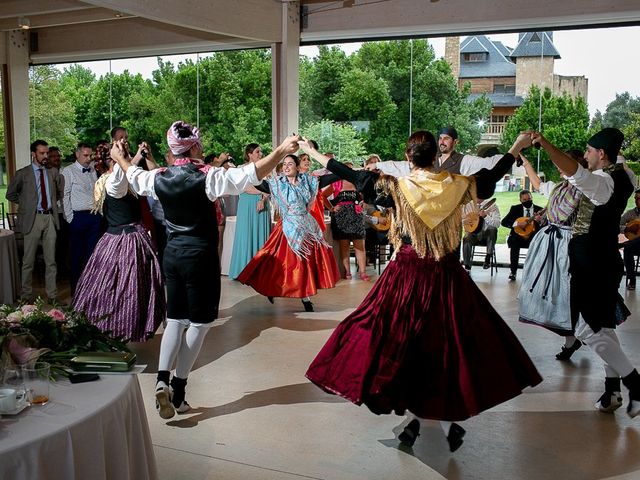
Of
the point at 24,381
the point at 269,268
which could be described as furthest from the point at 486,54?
the point at 24,381

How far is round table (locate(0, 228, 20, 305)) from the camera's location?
6.54 m

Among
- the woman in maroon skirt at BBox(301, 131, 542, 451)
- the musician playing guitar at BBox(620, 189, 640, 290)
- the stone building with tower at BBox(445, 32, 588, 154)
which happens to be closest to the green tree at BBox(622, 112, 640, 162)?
the stone building with tower at BBox(445, 32, 588, 154)

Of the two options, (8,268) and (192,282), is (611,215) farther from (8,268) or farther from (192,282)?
(8,268)

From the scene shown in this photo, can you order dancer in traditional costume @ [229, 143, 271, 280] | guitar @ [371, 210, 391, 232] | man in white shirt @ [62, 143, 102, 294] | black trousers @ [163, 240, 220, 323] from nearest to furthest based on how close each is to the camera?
Result: black trousers @ [163, 240, 220, 323] → man in white shirt @ [62, 143, 102, 294] → dancer in traditional costume @ [229, 143, 271, 280] → guitar @ [371, 210, 391, 232]

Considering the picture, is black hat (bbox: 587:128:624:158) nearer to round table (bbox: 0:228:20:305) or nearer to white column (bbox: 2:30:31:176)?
round table (bbox: 0:228:20:305)

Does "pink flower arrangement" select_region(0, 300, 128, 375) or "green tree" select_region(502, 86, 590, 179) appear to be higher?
"green tree" select_region(502, 86, 590, 179)

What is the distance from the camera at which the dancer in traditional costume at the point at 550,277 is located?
211 inches

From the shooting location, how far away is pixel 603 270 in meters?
4.34

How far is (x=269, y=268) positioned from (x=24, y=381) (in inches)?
176

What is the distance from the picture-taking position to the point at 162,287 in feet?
18.2

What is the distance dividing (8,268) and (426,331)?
4.37 meters

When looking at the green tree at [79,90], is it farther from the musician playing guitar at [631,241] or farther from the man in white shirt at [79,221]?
the musician playing guitar at [631,241]

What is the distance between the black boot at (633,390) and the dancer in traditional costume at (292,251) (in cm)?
315

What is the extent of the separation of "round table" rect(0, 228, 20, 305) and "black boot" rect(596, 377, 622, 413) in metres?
4.73
